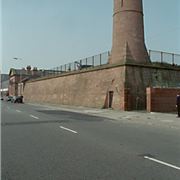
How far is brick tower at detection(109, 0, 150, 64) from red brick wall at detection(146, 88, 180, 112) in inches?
269

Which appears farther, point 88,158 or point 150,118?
point 150,118

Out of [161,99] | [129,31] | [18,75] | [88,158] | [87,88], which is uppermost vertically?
[18,75]

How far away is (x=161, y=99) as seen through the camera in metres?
34.6

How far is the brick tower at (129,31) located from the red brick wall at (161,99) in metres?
6.83

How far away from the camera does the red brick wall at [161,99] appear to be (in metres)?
34.0

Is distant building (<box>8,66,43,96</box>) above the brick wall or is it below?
above

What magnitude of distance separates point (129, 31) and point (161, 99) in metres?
10.5

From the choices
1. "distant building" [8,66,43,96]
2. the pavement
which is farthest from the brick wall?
"distant building" [8,66,43,96]

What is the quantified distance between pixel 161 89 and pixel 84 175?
27.9 metres

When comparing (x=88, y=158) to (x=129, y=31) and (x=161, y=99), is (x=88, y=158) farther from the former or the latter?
(x=129, y=31)

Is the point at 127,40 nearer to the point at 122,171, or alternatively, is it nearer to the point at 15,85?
the point at 122,171

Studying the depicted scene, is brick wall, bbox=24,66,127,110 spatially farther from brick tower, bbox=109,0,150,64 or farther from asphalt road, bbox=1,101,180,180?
asphalt road, bbox=1,101,180,180

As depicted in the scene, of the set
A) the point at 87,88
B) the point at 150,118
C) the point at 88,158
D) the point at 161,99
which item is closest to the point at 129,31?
the point at 161,99

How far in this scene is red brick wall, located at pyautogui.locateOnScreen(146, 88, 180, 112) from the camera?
111ft
